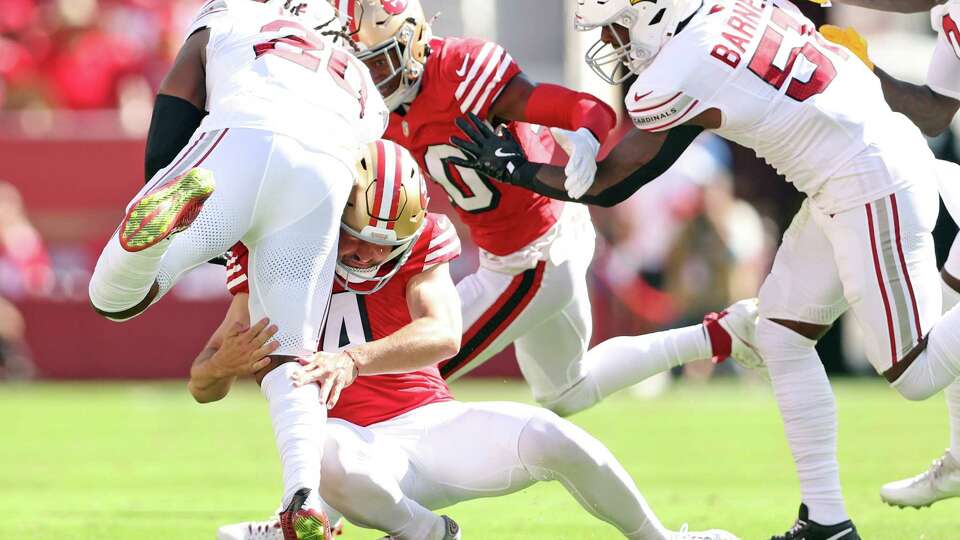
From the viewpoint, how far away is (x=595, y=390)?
20.9 ft

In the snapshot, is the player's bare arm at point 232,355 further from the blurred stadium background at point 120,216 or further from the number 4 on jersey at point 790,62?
the blurred stadium background at point 120,216

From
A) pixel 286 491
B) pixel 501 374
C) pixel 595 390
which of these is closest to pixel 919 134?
pixel 595 390

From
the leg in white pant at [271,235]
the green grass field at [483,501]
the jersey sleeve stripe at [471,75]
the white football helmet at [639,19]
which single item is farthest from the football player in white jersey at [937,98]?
the leg in white pant at [271,235]

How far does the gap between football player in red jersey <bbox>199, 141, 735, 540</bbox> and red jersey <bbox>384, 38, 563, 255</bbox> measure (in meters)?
0.98

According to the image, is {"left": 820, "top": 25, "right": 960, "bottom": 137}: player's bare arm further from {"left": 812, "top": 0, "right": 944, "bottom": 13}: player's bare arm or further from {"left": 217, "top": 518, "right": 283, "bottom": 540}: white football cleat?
{"left": 217, "top": 518, "right": 283, "bottom": 540}: white football cleat

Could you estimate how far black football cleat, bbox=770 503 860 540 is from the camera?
516 centimetres

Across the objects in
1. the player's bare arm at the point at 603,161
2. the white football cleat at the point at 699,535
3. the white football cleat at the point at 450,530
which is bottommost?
the white football cleat at the point at 699,535

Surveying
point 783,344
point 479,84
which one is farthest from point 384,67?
point 783,344

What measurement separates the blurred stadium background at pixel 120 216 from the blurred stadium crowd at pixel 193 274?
14 millimetres

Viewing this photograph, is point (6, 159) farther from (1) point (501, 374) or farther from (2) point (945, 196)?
(2) point (945, 196)

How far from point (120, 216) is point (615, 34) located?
906 centimetres

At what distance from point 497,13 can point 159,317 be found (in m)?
4.53

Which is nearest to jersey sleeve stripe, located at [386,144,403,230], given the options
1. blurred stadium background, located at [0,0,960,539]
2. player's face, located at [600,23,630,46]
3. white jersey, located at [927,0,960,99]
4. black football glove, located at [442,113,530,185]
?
black football glove, located at [442,113,530,185]

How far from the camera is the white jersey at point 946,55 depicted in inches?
221
